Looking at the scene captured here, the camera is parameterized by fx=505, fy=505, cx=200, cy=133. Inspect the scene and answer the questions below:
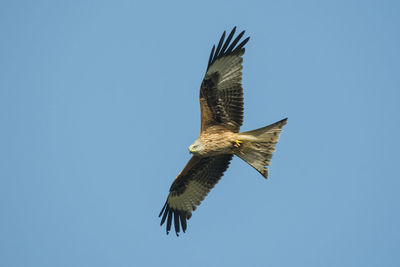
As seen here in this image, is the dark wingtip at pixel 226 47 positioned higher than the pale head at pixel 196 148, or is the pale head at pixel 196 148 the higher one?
the dark wingtip at pixel 226 47

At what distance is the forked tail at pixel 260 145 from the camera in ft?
29.3

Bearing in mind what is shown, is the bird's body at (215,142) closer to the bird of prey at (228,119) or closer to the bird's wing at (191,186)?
the bird of prey at (228,119)

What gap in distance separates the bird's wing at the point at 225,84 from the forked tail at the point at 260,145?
34cm

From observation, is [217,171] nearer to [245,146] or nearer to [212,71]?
[245,146]

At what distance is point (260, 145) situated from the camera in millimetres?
9070

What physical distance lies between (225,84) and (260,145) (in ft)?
4.14

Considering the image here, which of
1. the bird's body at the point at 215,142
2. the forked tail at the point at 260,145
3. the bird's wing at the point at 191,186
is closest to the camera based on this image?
the forked tail at the point at 260,145

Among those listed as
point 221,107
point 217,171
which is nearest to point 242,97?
point 221,107

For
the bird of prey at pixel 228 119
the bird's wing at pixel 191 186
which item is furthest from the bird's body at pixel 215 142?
the bird's wing at pixel 191 186

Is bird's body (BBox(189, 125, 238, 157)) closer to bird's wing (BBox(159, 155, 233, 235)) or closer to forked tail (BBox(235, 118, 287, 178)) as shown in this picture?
forked tail (BBox(235, 118, 287, 178))

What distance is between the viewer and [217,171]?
398 inches

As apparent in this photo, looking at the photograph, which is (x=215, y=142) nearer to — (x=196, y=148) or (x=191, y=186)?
(x=196, y=148)

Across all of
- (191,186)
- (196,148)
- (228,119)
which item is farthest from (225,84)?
(191,186)

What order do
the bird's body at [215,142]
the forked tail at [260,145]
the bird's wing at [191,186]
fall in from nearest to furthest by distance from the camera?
the forked tail at [260,145] → the bird's body at [215,142] → the bird's wing at [191,186]
